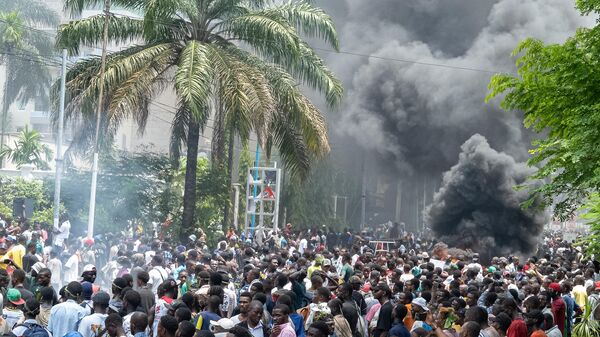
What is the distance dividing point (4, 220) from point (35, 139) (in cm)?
2601

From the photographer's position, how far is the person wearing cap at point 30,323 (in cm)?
841

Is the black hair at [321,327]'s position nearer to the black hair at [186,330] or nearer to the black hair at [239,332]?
the black hair at [239,332]

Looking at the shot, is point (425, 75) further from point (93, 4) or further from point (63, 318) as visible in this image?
point (63, 318)

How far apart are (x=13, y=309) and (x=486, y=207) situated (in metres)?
28.0

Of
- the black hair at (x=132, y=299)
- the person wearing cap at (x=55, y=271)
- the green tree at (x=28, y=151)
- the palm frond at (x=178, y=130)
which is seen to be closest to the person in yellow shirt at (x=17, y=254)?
the person wearing cap at (x=55, y=271)

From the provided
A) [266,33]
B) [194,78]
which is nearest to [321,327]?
[194,78]

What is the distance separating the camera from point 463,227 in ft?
118

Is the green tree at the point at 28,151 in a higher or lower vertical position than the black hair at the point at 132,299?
higher

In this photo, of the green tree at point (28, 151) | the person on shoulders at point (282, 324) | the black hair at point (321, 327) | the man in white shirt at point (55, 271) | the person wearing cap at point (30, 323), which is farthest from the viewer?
the green tree at point (28, 151)

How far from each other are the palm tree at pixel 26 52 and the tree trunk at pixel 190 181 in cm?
2898

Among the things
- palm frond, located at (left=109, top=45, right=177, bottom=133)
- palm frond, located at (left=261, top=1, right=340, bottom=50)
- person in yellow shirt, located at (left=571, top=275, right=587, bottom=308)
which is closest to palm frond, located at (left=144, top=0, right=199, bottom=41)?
palm frond, located at (left=109, top=45, right=177, bottom=133)

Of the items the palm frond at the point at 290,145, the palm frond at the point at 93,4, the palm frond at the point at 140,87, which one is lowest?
the palm frond at the point at 290,145

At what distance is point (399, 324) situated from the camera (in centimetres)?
994

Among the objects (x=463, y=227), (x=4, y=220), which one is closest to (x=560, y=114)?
(x=4, y=220)
